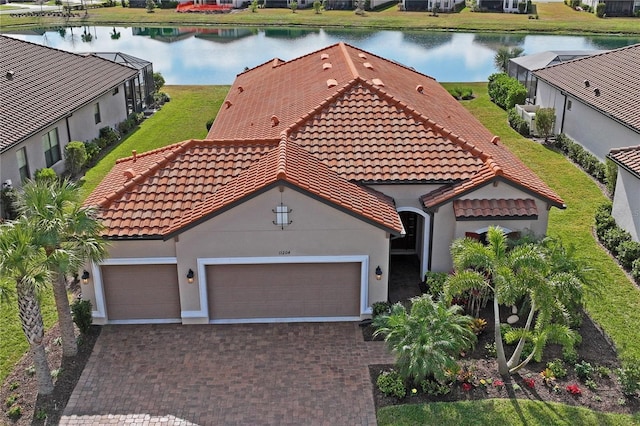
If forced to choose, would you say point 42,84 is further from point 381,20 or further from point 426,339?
point 381,20

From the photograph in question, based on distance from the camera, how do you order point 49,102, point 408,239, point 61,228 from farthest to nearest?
point 49,102 → point 408,239 → point 61,228

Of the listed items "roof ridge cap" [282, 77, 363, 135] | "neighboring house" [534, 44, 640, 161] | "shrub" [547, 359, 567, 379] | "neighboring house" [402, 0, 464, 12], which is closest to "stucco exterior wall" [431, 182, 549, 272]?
"shrub" [547, 359, 567, 379]

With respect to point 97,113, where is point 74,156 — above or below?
below

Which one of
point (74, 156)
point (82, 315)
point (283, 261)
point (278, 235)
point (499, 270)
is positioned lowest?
point (82, 315)

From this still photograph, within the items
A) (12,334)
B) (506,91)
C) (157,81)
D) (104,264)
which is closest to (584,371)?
(104,264)

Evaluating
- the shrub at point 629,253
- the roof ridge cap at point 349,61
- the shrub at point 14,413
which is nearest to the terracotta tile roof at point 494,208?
the shrub at point 629,253

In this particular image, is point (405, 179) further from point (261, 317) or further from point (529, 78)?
point (529, 78)
